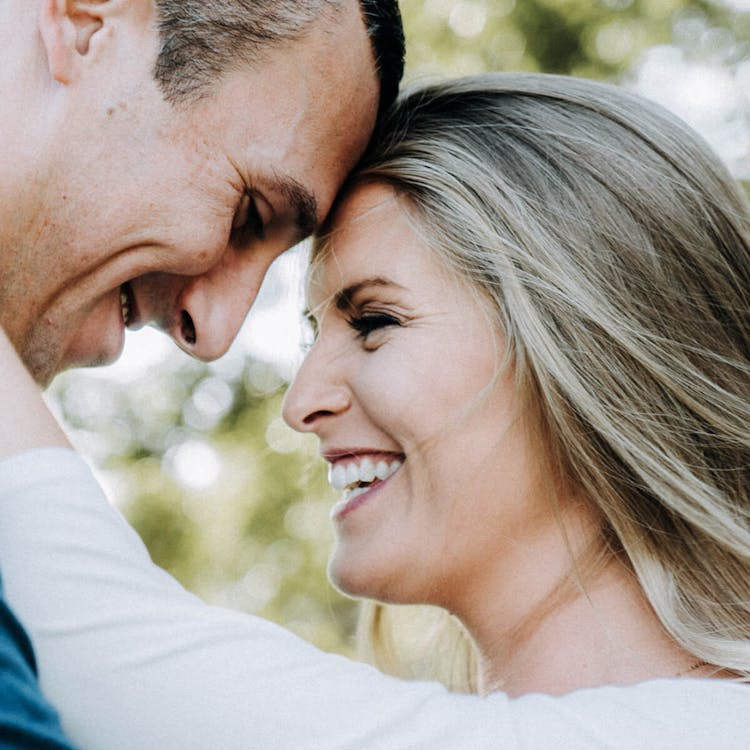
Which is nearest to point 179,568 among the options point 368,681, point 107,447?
point 107,447

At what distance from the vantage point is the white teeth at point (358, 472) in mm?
2416

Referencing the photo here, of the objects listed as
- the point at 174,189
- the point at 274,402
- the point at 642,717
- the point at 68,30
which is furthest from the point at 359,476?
the point at 274,402

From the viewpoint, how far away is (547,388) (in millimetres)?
2230

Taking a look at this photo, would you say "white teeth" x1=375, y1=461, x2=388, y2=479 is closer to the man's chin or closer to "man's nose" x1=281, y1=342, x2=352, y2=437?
"man's nose" x1=281, y1=342, x2=352, y2=437

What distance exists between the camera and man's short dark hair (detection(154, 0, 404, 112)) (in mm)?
2064

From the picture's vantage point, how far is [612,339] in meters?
2.24

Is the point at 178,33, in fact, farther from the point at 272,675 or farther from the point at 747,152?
the point at 747,152

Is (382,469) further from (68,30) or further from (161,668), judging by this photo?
(68,30)

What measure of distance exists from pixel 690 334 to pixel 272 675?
1298 mm

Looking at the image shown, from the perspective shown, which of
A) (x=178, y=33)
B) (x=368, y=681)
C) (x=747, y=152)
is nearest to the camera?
(x=368, y=681)

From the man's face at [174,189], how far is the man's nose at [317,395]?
246mm

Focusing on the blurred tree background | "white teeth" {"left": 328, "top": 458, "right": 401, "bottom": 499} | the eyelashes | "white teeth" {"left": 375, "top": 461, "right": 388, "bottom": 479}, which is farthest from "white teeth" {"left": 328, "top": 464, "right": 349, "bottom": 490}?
the blurred tree background

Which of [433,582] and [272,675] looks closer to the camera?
[272,675]

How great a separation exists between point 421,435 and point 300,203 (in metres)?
0.61
